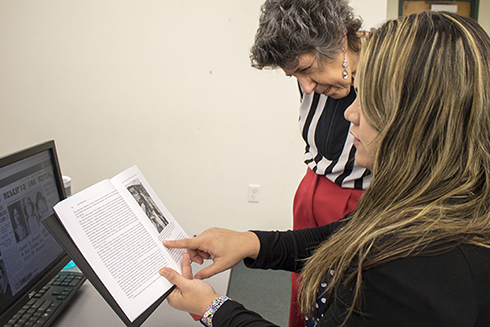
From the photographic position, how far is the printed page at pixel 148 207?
78 centimetres

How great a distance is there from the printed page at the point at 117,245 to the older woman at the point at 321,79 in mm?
475

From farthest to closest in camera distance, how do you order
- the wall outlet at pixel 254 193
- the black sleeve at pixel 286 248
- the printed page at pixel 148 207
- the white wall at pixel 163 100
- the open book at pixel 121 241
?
1. the wall outlet at pixel 254 193
2. the white wall at pixel 163 100
3. the black sleeve at pixel 286 248
4. the printed page at pixel 148 207
5. the open book at pixel 121 241

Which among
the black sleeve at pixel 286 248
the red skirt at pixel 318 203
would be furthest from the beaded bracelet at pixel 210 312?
the red skirt at pixel 318 203

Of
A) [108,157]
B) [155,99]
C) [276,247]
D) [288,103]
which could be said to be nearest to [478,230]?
[276,247]

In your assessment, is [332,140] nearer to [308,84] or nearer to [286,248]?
[308,84]

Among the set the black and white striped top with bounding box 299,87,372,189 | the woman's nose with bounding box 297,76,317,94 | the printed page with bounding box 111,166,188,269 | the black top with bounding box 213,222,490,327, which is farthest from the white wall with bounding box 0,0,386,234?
the black top with bounding box 213,222,490,327

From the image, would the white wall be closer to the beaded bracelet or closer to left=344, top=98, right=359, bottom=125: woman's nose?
left=344, top=98, right=359, bottom=125: woman's nose

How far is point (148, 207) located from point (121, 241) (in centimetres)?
12

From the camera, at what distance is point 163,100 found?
86.6 inches

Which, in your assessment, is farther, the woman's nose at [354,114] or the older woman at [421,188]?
the woman's nose at [354,114]

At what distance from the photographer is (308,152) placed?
1329mm

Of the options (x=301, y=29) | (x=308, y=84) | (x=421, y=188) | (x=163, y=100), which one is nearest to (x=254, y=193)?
(x=163, y=100)

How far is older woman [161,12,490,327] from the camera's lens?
1.59ft

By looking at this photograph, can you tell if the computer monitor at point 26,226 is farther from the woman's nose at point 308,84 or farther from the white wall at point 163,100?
the white wall at point 163,100
